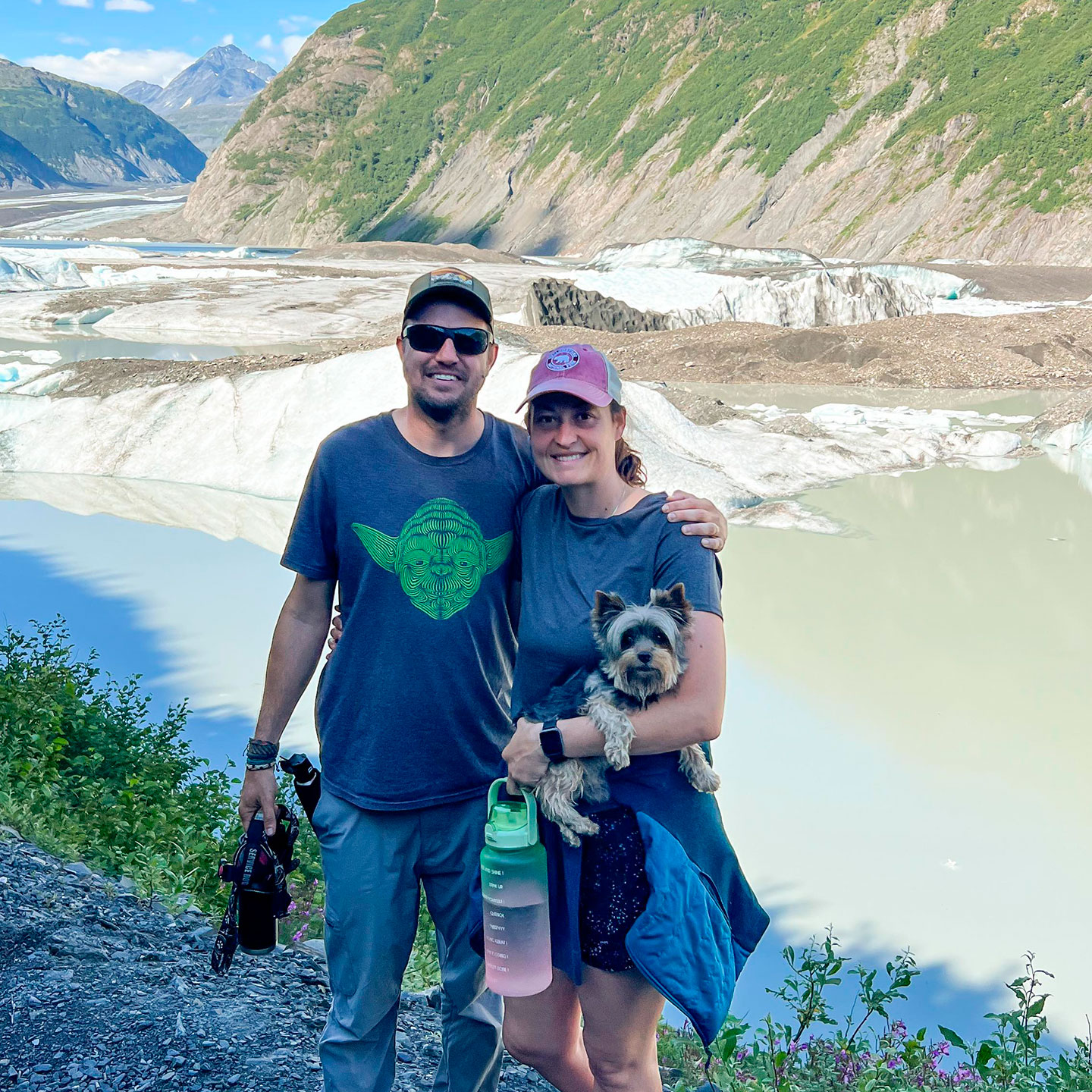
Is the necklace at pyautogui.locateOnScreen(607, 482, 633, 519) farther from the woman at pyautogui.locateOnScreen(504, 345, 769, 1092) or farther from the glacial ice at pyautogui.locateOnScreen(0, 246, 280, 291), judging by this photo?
the glacial ice at pyautogui.locateOnScreen(0, 246, 280, 291)

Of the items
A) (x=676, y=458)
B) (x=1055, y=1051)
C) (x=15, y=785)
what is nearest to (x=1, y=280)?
(x=676, y=458)

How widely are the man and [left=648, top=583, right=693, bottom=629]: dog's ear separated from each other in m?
0.63

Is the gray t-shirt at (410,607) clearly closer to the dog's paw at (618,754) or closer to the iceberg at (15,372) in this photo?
the dog's paw at (618,754)

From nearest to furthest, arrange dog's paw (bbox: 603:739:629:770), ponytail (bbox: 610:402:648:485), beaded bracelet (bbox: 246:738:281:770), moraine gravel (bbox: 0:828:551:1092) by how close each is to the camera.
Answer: dog's paw (bbox: 603:739:629:770)
ponytail (bbox: 610:402:648:485)
beaded bracelet (bbox: 246:738:281:770)
moraine gravel (bbox: 0:828:551:1092)

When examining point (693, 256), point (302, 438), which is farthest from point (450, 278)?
point (693, 256)

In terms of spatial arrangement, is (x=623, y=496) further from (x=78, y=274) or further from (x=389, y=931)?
(x=78, y=274)

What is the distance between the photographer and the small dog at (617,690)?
7.45 feet

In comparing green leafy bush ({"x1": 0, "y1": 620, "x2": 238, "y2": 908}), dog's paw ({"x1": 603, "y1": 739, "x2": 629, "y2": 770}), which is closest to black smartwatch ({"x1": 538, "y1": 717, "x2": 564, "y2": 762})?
dog's paw ({"x1": 603, "y1": 739, "x2": 629, "y2": 770})

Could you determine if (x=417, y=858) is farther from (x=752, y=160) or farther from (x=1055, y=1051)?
(x=752, y=160)

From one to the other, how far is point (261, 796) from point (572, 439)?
1355 mm

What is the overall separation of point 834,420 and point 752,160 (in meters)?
61.9

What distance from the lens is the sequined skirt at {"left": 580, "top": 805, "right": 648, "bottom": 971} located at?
2.37 metres

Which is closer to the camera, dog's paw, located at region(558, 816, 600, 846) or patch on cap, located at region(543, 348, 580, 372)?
dog's paw, located at region(558, 816, 600, 846)

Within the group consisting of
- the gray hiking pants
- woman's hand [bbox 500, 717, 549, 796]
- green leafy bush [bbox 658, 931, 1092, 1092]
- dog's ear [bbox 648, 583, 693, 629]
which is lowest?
green leafy bush [bbox 658, 931, 1092, 1092]
